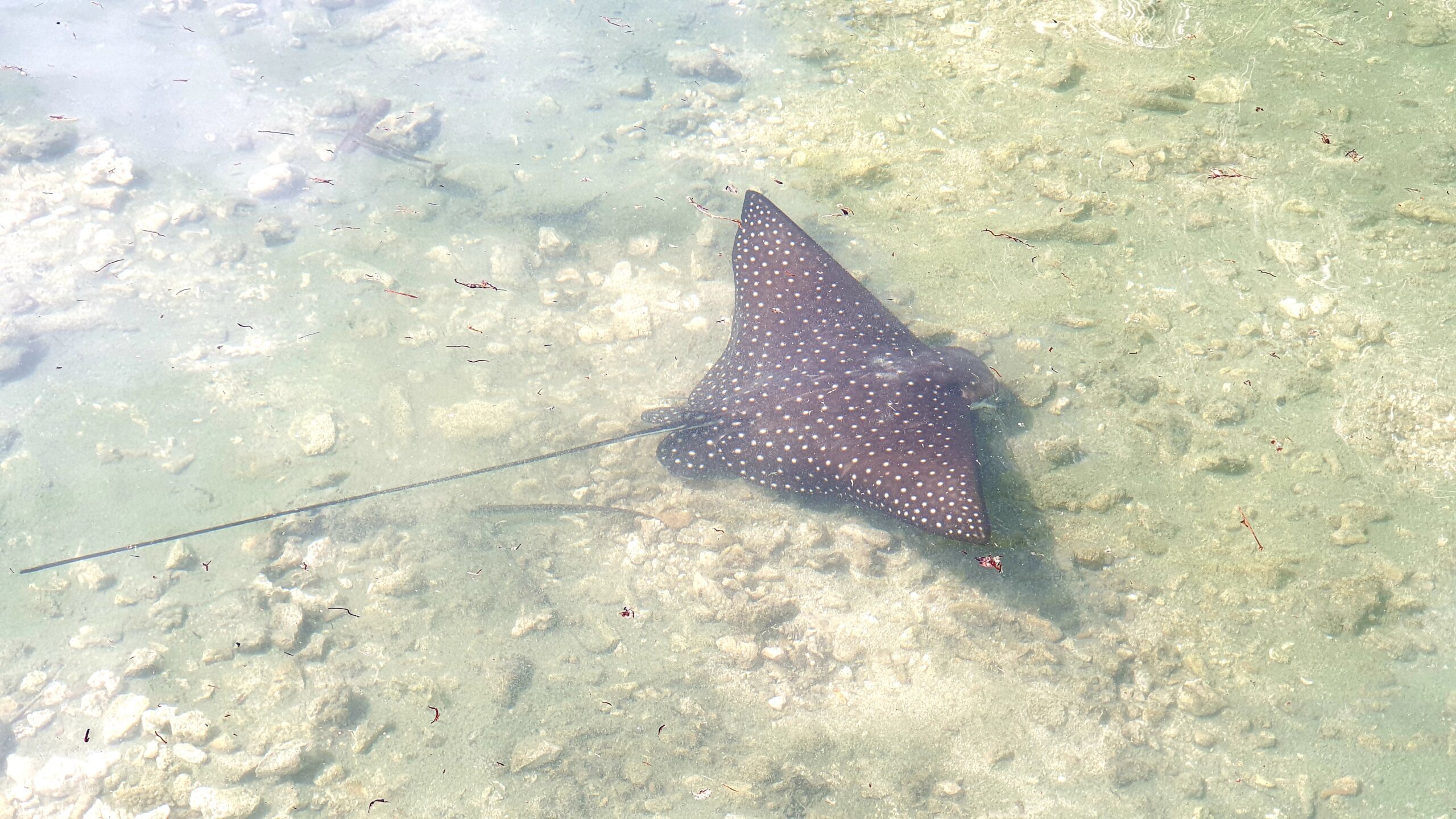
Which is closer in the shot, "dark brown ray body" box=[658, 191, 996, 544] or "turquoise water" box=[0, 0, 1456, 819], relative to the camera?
"turquoise water" box=[0, 0, 1456, 819]

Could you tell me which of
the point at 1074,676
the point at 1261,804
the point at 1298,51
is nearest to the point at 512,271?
the point at 1074,676

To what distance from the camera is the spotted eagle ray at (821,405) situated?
3.63 m

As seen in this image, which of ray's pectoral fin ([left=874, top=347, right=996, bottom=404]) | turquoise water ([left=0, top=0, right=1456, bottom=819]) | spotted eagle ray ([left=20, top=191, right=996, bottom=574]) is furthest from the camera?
ray's pectoral fin ([left=874, top=347, right=996, bottom=404])

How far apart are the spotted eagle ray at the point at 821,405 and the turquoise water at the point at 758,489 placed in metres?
0.48

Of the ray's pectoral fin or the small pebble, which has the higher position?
the ray's pectoral fin

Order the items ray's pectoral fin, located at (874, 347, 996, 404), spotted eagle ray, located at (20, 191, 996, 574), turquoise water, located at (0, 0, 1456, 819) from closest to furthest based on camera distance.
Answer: turquoise water, located at (0, 0, 1456, 819) → spotted eagle ray, located at (20, 191, 996, 574) → ray's pectoral fin, located at (874, 347, 996, 404)

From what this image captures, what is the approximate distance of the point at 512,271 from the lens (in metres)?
6.03

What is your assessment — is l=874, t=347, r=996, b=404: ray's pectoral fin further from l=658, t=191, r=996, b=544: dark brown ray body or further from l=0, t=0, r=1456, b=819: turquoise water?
l=0, t=0, r=1456, b=819: turquoise water

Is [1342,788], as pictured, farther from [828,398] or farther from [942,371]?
[828,398]

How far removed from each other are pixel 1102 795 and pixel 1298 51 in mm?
5867

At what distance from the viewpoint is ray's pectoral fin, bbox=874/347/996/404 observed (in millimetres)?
3982

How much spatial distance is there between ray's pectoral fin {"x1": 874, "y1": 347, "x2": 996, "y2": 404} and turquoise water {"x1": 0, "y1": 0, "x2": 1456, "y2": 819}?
0.35 metres

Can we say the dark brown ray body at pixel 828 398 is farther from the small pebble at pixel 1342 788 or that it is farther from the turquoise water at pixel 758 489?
the small pebble at pixel 1342 788

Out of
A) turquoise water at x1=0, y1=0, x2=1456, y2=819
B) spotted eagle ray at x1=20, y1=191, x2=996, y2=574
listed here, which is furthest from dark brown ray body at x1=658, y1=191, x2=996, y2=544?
turquoise water at x1=0, y1=0, x2=1456, y2=819
